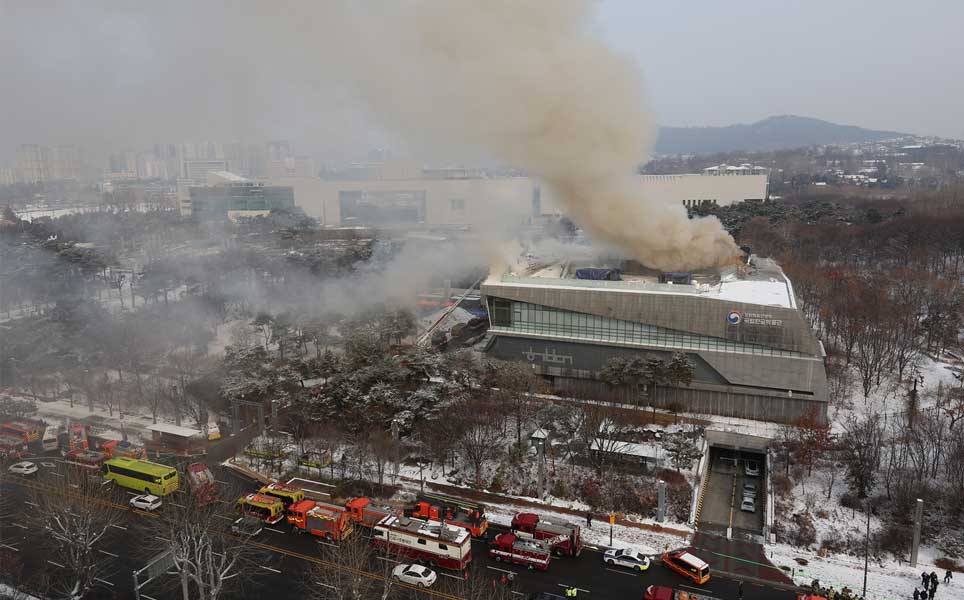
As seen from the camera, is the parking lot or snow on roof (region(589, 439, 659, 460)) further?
snow on roof (region(589, 439, 659, 460))

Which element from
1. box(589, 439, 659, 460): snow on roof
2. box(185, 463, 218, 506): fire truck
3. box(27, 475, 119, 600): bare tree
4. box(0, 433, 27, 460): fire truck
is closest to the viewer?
box(27, 475, 119, 600): bare tree

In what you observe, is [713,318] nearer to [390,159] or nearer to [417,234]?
[417,234]

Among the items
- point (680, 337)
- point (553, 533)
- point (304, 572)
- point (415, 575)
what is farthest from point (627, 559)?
point (680, 337)

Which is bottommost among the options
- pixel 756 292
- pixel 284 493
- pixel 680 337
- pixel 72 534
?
pixel 284 493

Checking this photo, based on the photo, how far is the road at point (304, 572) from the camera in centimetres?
1196

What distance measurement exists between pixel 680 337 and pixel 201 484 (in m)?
13.9

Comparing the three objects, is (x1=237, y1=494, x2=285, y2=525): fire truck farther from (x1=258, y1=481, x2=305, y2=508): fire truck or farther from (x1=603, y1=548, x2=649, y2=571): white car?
(x1=603, y1=548, x2=649, y2=571): white car

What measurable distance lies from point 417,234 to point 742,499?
31078 millimetres

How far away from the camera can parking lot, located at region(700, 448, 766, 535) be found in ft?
48.6

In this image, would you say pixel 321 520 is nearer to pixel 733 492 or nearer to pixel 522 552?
pixel 522 552

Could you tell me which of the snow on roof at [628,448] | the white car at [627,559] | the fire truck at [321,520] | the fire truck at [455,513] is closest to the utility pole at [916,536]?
the white car at [627,559]

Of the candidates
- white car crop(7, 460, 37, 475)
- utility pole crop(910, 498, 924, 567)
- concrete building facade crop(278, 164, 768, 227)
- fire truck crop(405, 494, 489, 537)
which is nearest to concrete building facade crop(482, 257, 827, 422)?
utility pole crop(910, 498, 924, 567)

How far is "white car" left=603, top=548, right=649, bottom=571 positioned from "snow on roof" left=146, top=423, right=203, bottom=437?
1164 centimetres

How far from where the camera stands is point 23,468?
16.4 meters
